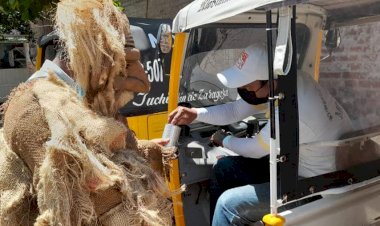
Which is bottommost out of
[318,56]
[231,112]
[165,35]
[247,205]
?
[247,205]

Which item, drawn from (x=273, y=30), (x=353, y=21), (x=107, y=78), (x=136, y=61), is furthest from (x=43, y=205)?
(x=353, y=21)

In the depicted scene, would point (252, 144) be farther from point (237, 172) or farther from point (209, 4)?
point (209, 4)

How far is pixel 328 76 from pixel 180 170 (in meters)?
1.16

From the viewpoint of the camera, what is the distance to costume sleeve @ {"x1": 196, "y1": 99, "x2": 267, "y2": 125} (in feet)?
9.61

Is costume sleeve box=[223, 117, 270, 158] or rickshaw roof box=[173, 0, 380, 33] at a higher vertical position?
rickshaw roof box=[173, 0, 380, 33]

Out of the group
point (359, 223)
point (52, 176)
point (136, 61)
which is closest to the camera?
point (52, 176)

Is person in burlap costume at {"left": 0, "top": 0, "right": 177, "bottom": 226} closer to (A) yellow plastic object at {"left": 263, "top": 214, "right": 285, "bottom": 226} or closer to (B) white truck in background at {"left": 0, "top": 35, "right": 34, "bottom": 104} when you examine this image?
(A) yellow plastic object at {"left": 263, "top": 214, "right": 285, "bottom": 226}

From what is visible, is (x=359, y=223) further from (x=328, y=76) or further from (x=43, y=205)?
Result: (x=43, y=205)

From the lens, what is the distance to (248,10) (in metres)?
1.89

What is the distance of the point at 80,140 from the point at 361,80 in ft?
5.64

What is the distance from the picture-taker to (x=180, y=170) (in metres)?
2.89

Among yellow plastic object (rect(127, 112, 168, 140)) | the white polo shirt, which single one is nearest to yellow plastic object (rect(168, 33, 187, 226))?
the white polo shirt

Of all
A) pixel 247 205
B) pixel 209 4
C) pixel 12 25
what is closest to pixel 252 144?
pixel 247 205

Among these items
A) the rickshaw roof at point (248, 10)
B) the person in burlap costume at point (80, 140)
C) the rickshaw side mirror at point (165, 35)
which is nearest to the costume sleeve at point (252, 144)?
the rickshaw roof at point (248, 10)
